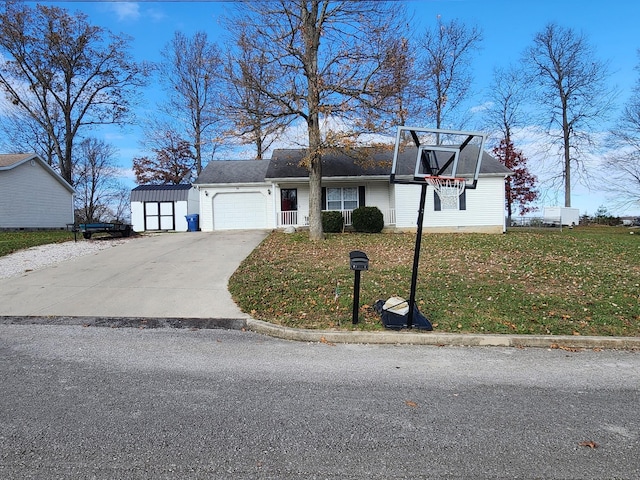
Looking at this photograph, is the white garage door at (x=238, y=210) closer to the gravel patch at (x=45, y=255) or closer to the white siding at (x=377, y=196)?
the white siding at (x=377, y=196)

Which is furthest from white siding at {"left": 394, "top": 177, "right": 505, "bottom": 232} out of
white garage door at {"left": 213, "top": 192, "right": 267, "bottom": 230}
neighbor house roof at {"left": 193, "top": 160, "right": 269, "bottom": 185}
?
neighbor house roof at {"left": 193, "top": 160, "right": 269, "bottom": 185}

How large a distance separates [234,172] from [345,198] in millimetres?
7125

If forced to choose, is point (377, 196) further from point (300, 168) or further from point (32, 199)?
point (32, 199)

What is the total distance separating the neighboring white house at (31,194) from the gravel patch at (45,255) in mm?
10783

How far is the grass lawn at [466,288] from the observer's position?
6.29 meters

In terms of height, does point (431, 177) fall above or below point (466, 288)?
above

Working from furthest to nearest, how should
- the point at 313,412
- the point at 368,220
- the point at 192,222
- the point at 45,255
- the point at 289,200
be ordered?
the point at 192,222 < the point at 289,200 < the point at 368,220 < the point at 45,255 < the point at 313,412

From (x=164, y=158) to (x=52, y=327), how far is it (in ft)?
119

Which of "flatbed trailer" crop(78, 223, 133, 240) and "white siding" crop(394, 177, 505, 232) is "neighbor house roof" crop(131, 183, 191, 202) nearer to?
"flatbed trailer" crop(78, 223, 133, 240)

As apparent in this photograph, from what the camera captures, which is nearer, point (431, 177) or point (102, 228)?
point (431, 177)

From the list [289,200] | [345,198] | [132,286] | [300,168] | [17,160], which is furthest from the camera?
[17,160]

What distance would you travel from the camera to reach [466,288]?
322 inches

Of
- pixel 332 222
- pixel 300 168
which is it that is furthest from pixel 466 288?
pixel 300 168

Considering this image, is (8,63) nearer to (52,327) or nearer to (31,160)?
(31,160)
